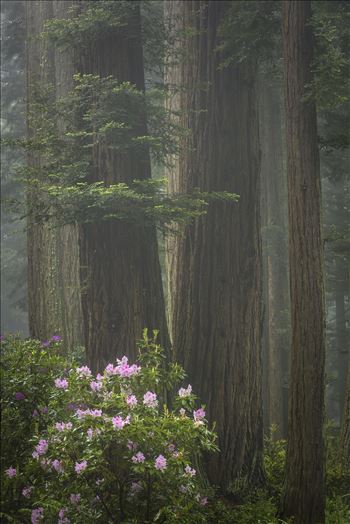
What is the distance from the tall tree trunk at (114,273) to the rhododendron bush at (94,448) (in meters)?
1.37

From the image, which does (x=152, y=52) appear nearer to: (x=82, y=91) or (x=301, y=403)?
(x=82, y=91)

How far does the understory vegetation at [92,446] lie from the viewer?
4.54 metres

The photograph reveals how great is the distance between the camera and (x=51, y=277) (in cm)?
948

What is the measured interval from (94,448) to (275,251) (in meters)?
11.3

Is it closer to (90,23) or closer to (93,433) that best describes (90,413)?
(93,433)

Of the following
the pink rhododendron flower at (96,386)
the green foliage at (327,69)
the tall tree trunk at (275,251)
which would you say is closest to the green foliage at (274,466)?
the tall tree trunk at (275,251)

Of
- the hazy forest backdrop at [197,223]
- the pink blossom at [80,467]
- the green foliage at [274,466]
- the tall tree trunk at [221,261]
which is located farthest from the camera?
the green foliage at [274,466]

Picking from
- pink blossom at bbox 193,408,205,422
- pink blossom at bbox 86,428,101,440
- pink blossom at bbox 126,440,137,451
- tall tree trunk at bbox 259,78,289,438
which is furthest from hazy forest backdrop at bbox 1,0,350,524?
tall tree trunk at bbox 259,78,289,438

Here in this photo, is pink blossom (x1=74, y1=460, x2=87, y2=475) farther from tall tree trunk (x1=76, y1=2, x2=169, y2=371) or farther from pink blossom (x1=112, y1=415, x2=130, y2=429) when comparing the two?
tall tree trunk (x1=76, y1=2, x2=169, y2=371)

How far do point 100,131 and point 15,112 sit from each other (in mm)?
14448

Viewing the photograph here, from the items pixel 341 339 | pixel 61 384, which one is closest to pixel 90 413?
pixel 61 384

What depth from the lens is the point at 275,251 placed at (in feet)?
50.0

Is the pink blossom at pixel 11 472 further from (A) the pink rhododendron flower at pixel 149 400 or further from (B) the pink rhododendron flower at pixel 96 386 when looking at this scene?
(A) the pink rhododendron flower at pixel 149 400

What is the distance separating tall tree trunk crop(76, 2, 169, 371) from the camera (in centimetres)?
660
